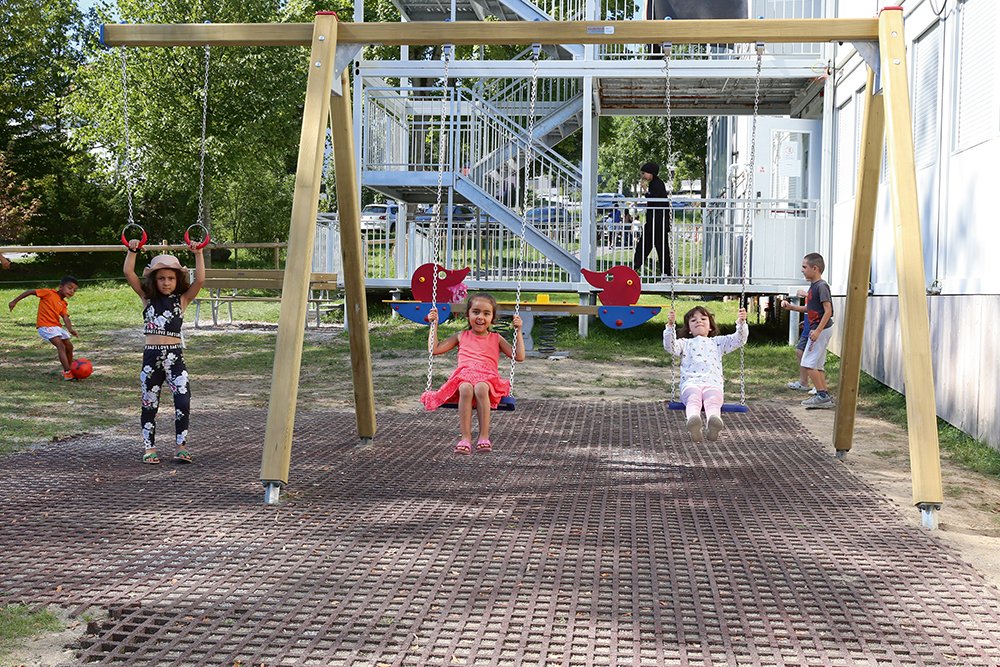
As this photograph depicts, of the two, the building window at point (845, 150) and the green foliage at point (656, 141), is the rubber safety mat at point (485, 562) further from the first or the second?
the green foliage at point (656, 141)

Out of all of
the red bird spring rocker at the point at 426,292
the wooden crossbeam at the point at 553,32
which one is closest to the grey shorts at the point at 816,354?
the red bird spring rocker at the point at 426,292

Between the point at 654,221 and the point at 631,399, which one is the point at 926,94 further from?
the point at 654,221

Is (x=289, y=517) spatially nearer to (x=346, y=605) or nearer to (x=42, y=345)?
(x=346, y=605)

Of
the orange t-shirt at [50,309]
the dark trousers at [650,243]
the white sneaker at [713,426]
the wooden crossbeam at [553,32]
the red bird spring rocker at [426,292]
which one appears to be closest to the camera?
the wooden crossbeam at [553,32]

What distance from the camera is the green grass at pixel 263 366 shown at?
9.26 metres

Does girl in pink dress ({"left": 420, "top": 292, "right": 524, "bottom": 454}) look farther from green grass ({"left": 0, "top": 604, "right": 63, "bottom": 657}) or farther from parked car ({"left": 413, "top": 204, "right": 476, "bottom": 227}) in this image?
parked car ({"left": 413, "top": 204, "right": 476, "bottom": 227})

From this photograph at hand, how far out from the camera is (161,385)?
24.4 feet

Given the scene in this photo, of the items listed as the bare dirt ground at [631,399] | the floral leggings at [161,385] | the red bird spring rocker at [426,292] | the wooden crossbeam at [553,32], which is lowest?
the bare dirt ground at [631,399]

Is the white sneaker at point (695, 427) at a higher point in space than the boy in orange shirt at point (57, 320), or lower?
lower

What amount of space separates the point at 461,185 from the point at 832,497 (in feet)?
37.3

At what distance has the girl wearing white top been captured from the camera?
7.38 meters

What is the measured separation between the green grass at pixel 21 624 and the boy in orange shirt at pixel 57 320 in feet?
28.0

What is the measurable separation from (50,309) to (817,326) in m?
8.55

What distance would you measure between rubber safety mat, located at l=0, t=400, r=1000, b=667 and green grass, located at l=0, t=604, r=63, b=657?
0.11 metres
